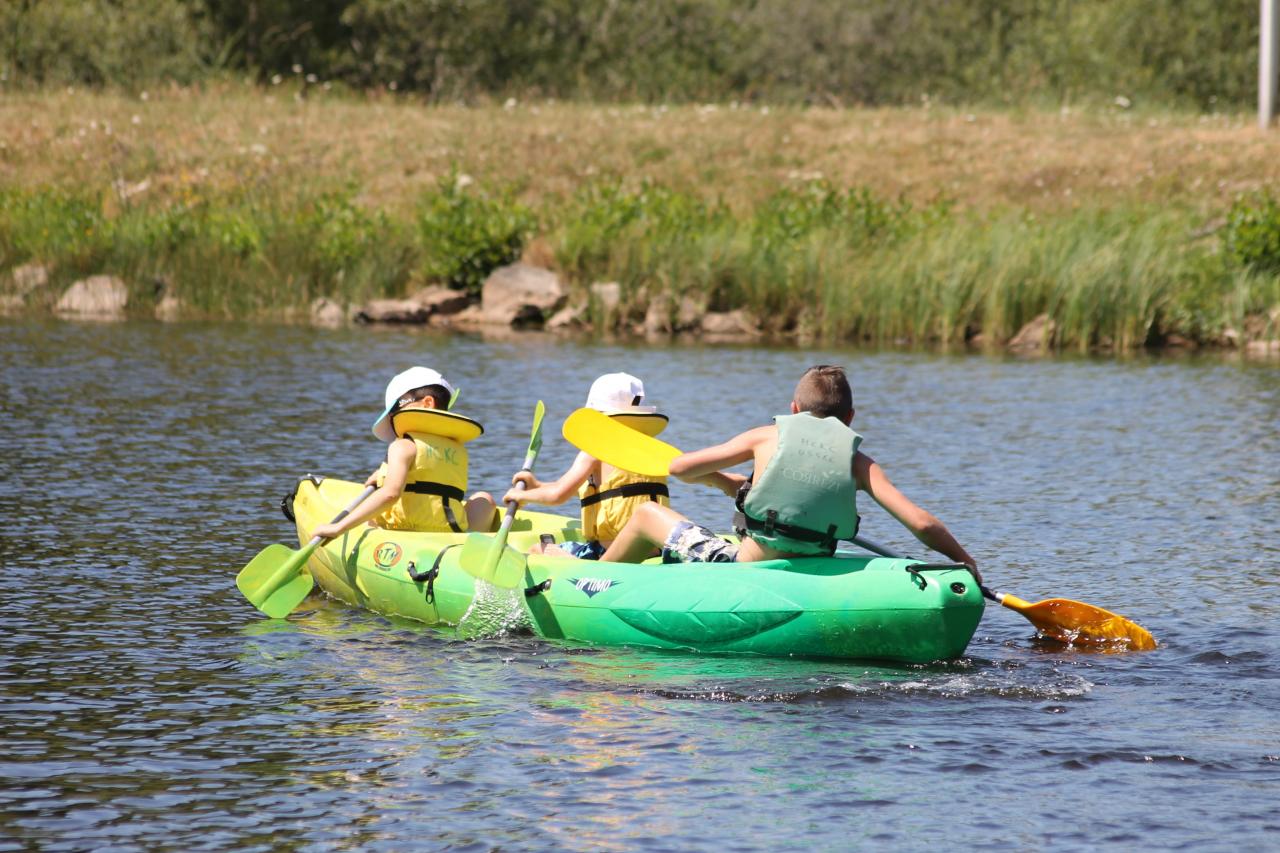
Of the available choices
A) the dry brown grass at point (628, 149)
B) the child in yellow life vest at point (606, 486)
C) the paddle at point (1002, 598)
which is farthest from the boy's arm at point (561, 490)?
the dry brown grass at point (628, 149)

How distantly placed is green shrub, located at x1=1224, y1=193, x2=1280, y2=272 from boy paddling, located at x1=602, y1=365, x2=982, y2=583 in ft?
49.3

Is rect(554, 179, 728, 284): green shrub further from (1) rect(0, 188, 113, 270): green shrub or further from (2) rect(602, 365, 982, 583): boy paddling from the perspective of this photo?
(2) rect(602, 365, 982, 583): boy paddling

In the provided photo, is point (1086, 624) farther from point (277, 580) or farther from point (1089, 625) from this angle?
point (277, 580)

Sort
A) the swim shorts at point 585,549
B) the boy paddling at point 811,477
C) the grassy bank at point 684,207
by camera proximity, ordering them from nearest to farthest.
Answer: the boy paddling at point 811,477, the swim shorts at point 585,549, the grassy bank at point 684,207

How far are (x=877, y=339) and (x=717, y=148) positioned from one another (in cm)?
803

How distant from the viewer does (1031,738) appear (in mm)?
5656

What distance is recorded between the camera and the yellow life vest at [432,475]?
786 cm

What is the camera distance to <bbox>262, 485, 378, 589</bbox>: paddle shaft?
301 inches

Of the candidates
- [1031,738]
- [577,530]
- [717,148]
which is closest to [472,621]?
[577,530]

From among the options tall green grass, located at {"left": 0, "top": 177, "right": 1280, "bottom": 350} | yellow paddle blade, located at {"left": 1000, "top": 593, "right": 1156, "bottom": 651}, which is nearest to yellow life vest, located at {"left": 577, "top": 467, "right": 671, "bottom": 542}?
yellow paddle blade, located at {"left": 1000, "top": 593, "right": 1156, "bottom": 651}

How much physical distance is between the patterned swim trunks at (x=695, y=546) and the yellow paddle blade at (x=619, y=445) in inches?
10.0

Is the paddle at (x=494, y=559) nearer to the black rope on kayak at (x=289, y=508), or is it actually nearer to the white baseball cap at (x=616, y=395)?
the white baseball cap at (x=616, y=395)

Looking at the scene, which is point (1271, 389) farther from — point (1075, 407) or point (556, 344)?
point (556, 344)

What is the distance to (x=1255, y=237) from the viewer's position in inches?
796
